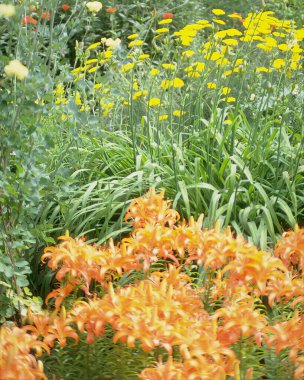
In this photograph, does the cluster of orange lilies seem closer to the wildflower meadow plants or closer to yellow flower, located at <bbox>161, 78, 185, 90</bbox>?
the wildflower meadow plants

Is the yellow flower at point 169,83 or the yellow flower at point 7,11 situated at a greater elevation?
the yellow flower at point 7,11

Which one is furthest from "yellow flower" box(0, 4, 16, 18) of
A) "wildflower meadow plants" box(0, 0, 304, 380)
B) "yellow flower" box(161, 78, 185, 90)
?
"yellow flower" box(161, 78, 185, 90)

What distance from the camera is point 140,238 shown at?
279 cm

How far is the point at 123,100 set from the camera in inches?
209

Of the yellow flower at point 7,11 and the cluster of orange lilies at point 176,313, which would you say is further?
the yellow flower at point 7,11

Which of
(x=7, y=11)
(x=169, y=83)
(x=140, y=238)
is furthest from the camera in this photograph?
(x=169, y=83)

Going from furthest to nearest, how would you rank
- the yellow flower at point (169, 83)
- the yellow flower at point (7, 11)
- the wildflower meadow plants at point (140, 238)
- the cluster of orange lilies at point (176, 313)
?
the yellow flower at point (169, 83) → the yellow flower at point (7, 11) → the wildflower meadow plants at point (140, 238) → the cluster of orange lilies at point (176, 313)

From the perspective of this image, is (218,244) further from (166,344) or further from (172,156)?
(172,156)

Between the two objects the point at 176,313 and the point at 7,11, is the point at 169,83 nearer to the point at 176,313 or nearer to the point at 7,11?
the point at 7,11

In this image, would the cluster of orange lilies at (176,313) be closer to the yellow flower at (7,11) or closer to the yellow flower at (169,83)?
the yellow flower at (7,11)

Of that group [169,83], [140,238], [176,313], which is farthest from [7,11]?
[169,83]

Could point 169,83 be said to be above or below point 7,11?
below

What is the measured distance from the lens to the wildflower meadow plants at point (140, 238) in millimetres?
2344

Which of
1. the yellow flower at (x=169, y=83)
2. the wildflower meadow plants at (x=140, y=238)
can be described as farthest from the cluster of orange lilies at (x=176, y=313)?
the yellow flower at (x=169, y=83)
